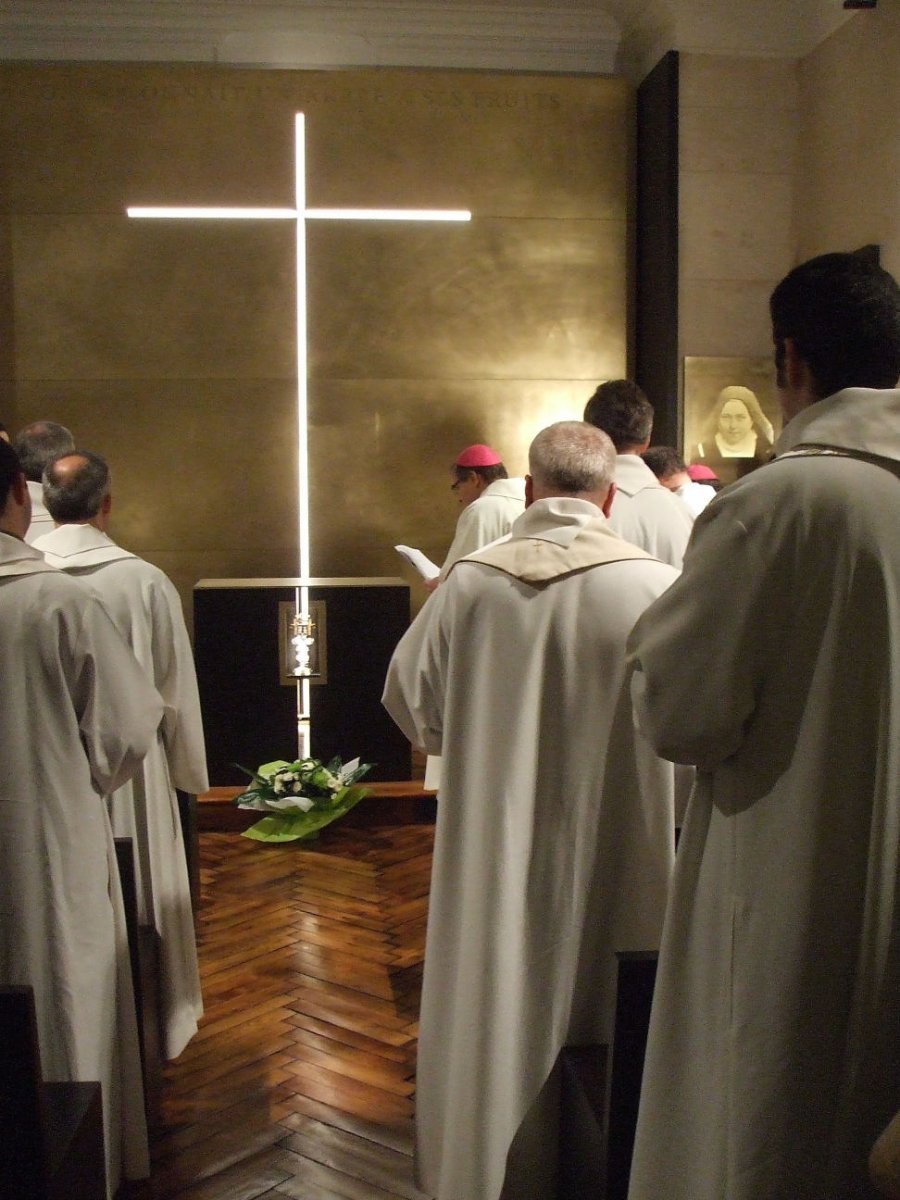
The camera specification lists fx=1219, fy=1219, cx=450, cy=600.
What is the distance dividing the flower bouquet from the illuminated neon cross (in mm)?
1944

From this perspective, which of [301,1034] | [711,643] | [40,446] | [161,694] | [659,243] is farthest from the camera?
[659,243]

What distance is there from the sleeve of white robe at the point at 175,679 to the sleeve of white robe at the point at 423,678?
77 cm

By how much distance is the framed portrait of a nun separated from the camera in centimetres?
701

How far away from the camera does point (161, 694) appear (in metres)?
3.14

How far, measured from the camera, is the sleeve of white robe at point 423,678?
2471 mm

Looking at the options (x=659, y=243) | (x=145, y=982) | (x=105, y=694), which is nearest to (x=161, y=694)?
(x=145, y=982)

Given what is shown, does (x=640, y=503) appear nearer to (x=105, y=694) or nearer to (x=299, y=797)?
(x=105, y=694)

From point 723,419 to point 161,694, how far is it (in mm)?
4695

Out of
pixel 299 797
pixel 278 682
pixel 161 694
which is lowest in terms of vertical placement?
pixel 299 797

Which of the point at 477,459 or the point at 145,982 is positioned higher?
the point at 477,459

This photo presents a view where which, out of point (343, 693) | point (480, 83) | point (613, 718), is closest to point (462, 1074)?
point (613, 718)

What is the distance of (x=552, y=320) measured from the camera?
24.6 feet

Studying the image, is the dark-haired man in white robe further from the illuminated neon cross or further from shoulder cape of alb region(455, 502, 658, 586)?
the illuminated neon cross

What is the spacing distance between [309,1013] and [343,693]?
2505 millimetres
